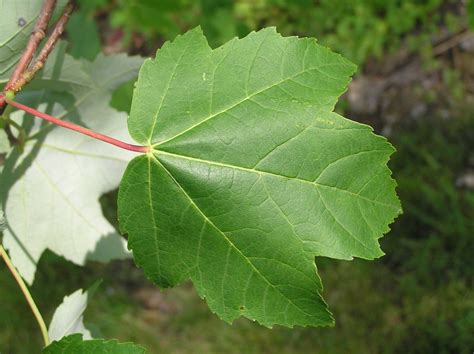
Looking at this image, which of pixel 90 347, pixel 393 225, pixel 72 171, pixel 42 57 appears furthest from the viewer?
pixel 393 225

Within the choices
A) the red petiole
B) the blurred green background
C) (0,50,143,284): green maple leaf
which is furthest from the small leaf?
the blurred green background

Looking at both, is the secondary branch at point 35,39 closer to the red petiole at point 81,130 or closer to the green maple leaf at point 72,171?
the red petiole at point 81,130

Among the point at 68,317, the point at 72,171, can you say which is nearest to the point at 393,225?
the point at 72,171

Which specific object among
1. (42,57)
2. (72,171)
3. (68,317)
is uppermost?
(42,57)

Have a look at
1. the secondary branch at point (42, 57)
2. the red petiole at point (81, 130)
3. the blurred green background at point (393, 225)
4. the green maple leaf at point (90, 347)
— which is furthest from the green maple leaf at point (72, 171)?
the blurred green background at point (393, 225)

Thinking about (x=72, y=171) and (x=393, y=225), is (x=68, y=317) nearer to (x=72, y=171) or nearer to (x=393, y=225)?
(x=72, y=171)

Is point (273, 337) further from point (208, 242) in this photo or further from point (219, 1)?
point (208, 242)

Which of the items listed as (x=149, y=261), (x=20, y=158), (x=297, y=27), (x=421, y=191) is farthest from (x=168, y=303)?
(x=149, y=261)
